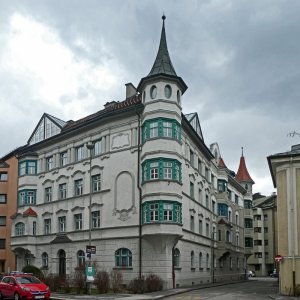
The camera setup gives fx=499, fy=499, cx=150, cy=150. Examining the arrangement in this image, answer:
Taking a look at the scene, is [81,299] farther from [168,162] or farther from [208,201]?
[208,201]

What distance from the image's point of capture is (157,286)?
3378cm

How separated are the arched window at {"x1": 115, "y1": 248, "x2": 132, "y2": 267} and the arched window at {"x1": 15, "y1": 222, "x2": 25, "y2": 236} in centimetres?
1367

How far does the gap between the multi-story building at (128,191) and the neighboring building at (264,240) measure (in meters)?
48.2

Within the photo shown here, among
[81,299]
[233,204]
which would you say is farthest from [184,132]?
[233,204]

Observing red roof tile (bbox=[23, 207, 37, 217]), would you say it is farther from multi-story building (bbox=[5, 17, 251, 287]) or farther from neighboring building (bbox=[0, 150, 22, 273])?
neighboring building (bbox=[0, 150, 22, 273])

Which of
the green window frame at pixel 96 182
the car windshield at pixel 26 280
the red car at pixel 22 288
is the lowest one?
the red car at pixel 22 288

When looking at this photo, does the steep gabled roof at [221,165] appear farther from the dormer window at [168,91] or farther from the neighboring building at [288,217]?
the neighboring building at [288,217]

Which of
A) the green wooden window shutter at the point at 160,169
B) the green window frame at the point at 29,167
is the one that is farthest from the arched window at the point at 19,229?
the green wooden window shutter at the point at 160,169

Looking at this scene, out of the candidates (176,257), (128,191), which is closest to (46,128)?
(128,191)

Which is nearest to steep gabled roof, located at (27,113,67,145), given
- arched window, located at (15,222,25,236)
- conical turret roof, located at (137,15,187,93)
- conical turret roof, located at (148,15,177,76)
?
arched window, located at (15,222,25,236)

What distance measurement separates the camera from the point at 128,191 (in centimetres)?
3778

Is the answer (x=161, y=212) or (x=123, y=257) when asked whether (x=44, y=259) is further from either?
(x=161, y=212)

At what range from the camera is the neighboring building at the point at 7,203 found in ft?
168

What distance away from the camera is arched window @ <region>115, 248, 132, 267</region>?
36812 mm
